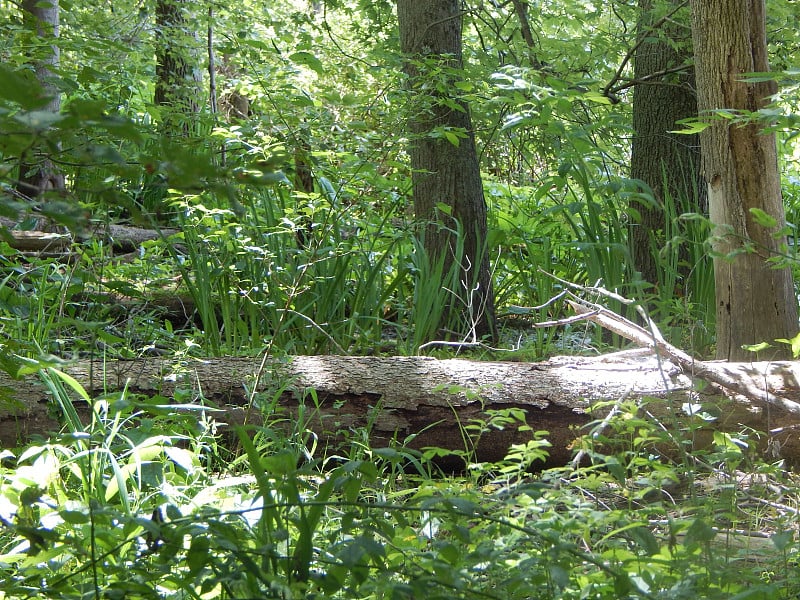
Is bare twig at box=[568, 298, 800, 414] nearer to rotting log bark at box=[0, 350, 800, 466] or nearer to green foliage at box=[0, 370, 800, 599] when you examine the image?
rotting log bark at box=[0, 350, 800, 466]

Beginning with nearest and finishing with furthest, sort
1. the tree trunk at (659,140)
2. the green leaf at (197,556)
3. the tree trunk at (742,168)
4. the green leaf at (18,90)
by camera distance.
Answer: the green leaf at (18,90), the green leaf at (197,556), the tree trunk at (742,168), the tree trunk at (659,140)

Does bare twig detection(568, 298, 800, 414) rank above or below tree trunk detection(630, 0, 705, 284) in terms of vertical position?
below

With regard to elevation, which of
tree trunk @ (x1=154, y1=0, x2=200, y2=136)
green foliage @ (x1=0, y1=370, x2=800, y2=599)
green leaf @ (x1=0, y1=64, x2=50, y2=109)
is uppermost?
tree trunk @ (x1=154, y1=0, x2=200, y2=136)

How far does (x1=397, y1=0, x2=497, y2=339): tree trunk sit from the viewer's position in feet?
13.3

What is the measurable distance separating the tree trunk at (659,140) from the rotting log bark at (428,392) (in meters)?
1.79

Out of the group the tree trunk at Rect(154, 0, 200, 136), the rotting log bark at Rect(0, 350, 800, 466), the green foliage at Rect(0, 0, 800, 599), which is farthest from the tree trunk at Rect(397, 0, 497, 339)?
the tree trunk at Rect(154, 0, 200, 136)

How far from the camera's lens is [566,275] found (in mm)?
4637

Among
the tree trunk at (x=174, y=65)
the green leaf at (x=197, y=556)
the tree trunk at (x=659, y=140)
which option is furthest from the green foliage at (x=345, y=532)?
the tree trunk at (x=174, y=65)

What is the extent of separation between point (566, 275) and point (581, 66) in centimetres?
119

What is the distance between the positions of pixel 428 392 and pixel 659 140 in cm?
255

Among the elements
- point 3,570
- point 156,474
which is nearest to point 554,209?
point 156,474

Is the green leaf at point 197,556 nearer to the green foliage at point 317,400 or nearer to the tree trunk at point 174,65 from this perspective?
the green foliage at point 317,400

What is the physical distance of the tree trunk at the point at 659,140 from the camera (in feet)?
14.3

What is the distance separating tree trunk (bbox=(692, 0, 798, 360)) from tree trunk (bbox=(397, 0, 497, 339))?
1.32 metres
